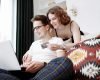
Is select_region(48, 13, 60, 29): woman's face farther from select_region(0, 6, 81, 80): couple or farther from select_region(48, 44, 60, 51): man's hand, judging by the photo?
select_region(48, 44, 60, 51): man's hand

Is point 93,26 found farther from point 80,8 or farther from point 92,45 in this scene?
point 92,45

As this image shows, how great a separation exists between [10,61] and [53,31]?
0.75 metres

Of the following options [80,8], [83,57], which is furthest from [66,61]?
[80,8]

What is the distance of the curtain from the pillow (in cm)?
177

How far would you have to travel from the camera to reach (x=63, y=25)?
78.7 inches

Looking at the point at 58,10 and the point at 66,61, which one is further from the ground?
the point at 58,10

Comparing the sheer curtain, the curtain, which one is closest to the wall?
the curtain

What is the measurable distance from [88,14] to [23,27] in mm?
1116

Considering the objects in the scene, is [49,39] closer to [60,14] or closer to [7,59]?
[60,14]

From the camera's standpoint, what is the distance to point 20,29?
120 inches

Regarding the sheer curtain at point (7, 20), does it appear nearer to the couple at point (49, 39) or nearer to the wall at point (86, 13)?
the wall at point (86, 13)

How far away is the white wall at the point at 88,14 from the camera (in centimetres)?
221

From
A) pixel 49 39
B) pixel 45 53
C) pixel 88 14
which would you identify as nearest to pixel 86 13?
pixel 88 14

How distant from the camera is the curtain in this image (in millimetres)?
3027
